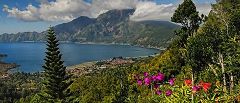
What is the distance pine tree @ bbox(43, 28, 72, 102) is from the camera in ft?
169

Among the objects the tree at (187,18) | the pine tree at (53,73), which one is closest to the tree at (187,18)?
the tree at (187,18)

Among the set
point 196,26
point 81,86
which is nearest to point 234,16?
point 196,26

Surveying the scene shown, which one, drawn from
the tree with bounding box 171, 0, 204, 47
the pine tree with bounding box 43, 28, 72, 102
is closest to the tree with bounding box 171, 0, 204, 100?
the tree with bounding box 171, 0, 204, 47

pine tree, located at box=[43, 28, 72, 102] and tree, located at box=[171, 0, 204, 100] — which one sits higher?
tree, located at box=[171, 0, 204, 100]

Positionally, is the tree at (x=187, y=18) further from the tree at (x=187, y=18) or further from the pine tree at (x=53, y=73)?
the pine tree at (x=53, y=73)

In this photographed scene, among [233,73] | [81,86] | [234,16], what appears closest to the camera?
[233,73]

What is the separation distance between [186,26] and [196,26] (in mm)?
911

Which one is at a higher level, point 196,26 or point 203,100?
point 196,26

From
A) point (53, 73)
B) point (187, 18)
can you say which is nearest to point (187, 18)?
point (187, 18)

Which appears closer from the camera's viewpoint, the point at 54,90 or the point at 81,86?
the point at 54,90

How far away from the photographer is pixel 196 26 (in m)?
33.2

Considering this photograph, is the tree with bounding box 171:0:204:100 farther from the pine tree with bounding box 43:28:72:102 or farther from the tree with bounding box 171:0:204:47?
the pine tree with bounding box 43:28:72:102

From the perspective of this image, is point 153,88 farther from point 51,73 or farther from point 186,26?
point 51,73

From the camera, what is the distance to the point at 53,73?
51.8 m
